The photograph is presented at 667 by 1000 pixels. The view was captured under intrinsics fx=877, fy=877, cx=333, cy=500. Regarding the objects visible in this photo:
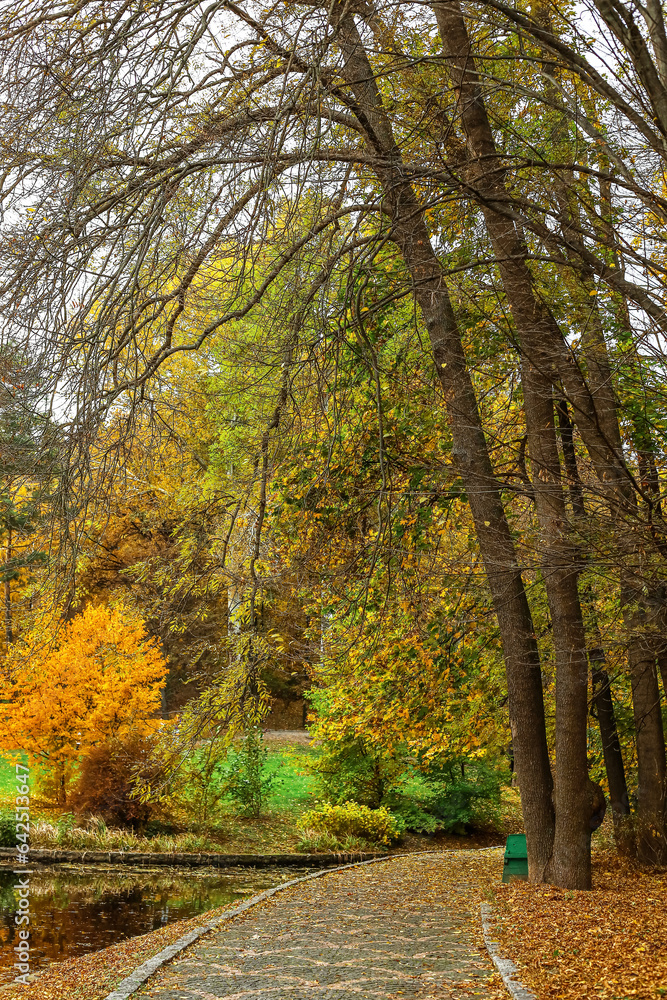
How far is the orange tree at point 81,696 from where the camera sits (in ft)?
56.7

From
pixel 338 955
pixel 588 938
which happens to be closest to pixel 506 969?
pixel 588 938

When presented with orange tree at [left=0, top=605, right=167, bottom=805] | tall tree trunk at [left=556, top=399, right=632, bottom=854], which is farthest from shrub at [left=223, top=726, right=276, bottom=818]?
tall tree trunk at [left=556, top=399, right=632, bottom=854]

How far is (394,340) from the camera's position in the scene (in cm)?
1129

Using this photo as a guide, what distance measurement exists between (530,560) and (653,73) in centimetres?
407

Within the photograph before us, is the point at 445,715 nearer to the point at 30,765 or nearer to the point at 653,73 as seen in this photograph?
the point at 653,73

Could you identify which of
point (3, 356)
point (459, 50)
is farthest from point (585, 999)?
point (459, 50)

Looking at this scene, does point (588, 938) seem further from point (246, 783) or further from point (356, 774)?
point (246, 783)

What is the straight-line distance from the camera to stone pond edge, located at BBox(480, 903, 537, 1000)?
5.71m

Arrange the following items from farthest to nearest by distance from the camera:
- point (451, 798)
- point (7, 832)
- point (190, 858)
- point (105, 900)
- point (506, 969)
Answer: point (451, 798), point (190, 858), point (7, 832), point (105, 900), point (506, 969)

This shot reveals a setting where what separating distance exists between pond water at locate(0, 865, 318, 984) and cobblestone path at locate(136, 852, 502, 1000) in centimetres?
207

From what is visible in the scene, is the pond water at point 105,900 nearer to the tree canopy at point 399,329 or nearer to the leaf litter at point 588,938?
the tree canopy at point 399,329

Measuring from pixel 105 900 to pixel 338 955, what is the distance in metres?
6.75

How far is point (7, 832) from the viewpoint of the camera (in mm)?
16578

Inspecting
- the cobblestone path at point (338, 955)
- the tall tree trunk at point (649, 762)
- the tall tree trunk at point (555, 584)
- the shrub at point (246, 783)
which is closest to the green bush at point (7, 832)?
the shrub at point (246, 783)
